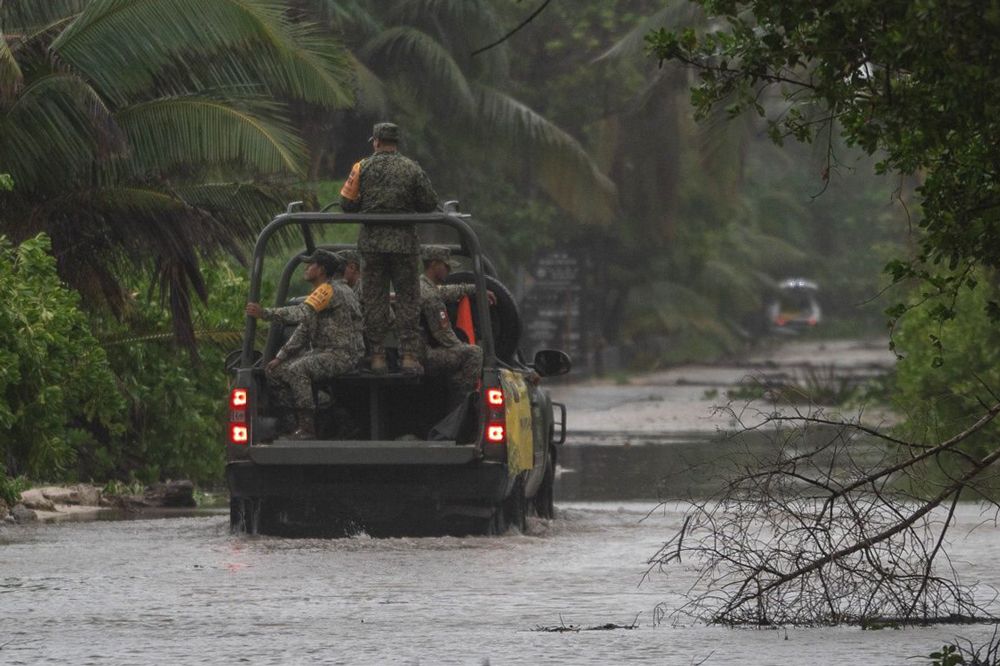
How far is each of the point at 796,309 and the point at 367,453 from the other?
233 ft

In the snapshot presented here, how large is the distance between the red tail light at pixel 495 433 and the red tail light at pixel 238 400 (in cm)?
142

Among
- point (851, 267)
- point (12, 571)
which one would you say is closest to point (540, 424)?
point (12, 571)

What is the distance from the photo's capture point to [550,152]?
114 feet

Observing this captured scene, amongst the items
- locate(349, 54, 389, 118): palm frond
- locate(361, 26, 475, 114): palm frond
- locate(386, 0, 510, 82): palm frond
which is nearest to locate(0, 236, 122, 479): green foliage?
locate(349, 54, 389, 118): palm frond

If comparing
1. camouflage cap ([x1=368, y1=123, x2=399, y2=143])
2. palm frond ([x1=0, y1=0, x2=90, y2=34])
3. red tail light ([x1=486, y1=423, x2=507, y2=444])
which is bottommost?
red tail light ([x1=486, y1=423, x2=507, y2=444])

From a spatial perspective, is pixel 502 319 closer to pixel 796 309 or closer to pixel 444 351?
pixel 444 351

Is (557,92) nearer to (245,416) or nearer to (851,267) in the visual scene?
(245,416)

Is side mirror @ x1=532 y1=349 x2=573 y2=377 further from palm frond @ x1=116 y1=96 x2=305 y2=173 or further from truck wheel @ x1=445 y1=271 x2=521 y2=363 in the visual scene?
palm frond @ x1=116 y1=96 x2=305 y2=173

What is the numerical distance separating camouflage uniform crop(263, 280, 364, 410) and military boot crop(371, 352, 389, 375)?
0.36 feet

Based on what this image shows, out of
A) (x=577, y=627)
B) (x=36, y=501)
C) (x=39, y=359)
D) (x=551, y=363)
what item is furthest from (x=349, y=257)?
(x=577, y=627)

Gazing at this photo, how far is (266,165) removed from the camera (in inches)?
688

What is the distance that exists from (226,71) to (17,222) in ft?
7.89

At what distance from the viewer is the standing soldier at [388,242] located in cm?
1269

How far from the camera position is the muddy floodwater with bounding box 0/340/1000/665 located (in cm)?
816
